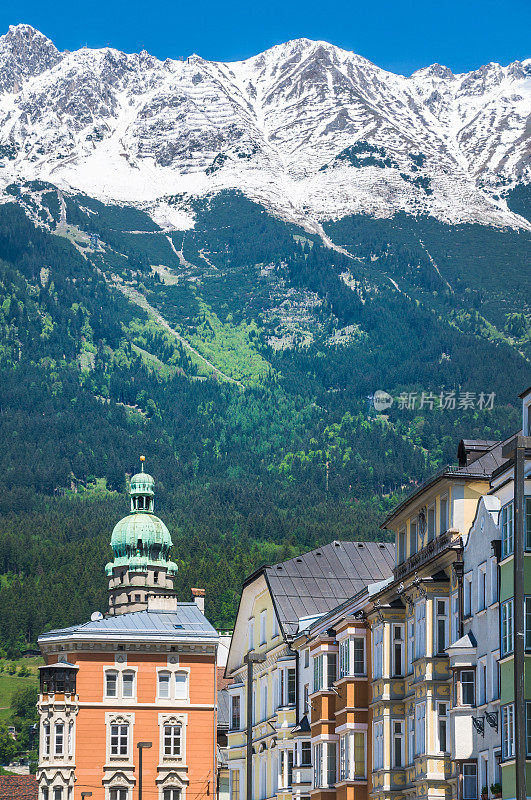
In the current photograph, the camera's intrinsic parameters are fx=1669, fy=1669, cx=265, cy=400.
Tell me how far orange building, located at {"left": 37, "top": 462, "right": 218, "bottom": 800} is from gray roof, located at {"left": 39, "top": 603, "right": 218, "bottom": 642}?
0.13m

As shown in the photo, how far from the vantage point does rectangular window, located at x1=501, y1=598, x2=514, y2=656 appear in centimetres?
6450

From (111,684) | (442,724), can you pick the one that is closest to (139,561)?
Answer: (111,684)

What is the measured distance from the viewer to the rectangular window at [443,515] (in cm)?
8031

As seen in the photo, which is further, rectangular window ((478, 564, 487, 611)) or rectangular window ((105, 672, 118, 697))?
rectangular window ((105, 672, 118, 697))

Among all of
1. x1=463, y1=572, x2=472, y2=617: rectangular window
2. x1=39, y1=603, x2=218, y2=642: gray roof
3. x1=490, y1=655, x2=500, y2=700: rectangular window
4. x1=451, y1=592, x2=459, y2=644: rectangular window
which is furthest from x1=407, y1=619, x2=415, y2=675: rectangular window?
x1=39, y1=603, x2=218, y2=642: gray roof

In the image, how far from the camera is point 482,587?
71.6 meters

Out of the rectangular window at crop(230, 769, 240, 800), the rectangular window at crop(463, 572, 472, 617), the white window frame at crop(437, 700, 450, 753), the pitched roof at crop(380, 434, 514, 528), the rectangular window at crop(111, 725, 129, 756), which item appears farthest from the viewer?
the rectangular window at crop(111, 725, 129, 756)

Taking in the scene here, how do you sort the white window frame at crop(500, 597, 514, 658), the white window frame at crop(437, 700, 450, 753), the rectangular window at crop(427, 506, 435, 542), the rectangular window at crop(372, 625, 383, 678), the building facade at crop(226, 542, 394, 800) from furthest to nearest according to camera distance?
the building facade at crop(226, 542, 394, 800) → the rectangular window at crop(372, 625, 383, 678) → the rectangular window at crop(427, 506, 435, 542) → the white window frame at crop(437, 700, 450, 753) → the white window frame at crop(500, 597, 514, 658)

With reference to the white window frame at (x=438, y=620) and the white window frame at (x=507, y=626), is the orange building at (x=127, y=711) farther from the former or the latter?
the white window frame at (x=507, y=626)

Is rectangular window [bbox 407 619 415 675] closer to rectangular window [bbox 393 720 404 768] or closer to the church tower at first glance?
rectangular window [bbox 393 720 404 768]

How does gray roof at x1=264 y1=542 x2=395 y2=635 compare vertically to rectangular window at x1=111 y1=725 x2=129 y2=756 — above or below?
above

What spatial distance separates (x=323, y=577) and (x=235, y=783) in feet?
54.7

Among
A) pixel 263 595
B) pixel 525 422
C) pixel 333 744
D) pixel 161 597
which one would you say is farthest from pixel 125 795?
pixel 525 422

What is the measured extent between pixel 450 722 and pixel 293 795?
30.7 meters
